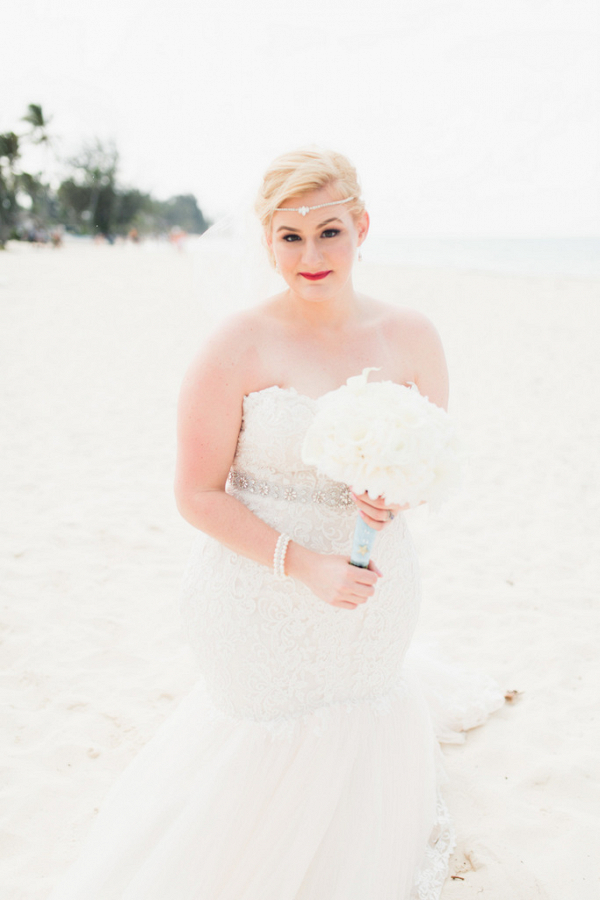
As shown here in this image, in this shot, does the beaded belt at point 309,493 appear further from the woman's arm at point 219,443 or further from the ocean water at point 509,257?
the ocean water at point 509,257

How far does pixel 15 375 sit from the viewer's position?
10.7m

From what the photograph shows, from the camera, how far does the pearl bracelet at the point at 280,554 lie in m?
2.20

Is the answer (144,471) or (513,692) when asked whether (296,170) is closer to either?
(513,692)

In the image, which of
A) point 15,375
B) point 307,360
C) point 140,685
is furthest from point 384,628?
point 15,375

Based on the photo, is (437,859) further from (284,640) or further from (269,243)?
(269,243)

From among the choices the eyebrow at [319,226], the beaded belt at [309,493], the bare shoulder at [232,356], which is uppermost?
the eyebrow at [319,226]

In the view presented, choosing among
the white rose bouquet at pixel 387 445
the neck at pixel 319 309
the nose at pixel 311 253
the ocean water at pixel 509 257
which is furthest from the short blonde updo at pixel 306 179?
the ocean water at pixel 509 257

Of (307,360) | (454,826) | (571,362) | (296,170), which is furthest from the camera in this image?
(571,362)

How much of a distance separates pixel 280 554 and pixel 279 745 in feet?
2.35

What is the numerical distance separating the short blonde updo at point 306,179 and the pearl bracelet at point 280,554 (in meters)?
1.10

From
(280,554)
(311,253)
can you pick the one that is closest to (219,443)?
(280,554)

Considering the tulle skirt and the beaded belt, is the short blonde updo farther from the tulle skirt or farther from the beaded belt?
the tulle skirt

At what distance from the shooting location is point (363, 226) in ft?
8.15

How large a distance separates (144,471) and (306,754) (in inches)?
198
